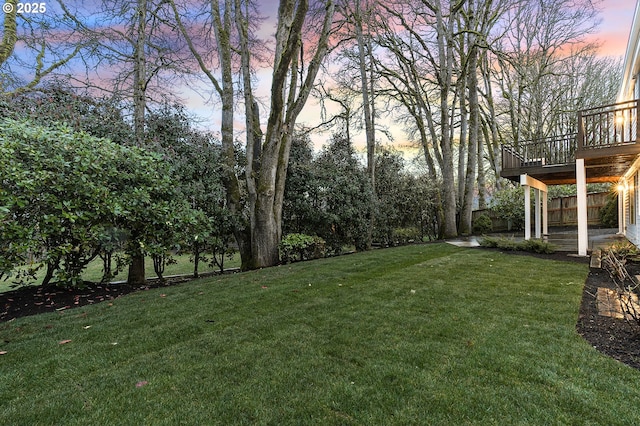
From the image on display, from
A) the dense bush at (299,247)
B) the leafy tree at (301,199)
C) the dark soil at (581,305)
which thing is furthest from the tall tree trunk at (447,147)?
the dense bush at (299,247)

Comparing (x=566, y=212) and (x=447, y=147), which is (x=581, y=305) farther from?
(x=566, y=212)

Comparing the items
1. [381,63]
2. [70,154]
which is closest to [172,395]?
[70,154]

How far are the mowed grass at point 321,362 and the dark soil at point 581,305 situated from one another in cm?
16

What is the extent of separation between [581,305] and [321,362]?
3.43 meters

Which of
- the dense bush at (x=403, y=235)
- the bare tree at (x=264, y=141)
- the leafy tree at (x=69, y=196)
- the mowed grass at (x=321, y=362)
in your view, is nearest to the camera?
the mowed grass at (x=321, y=362)

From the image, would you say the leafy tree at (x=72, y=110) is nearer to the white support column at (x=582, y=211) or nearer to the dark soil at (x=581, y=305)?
the dark soil at (x=581, y=305)

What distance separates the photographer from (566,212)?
15469mm

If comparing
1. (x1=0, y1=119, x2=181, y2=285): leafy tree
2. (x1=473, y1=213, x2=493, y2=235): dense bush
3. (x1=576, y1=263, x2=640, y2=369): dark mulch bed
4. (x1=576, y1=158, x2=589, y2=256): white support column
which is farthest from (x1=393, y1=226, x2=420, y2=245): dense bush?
(x1=0, y1=119, x2=181, y2=285): leafy tree

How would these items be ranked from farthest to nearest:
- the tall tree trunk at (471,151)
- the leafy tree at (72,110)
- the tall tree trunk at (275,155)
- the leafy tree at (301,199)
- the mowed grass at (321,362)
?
the tall tree trunk at (471,151) → the leafy tree at (301,199) → the tall tree trunk at (275,155) → the leafy tree at (72,110) → the mowed grass at (321,362)

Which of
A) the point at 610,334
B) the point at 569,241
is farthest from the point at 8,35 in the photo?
the point at 569,241

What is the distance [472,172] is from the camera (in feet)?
43.4

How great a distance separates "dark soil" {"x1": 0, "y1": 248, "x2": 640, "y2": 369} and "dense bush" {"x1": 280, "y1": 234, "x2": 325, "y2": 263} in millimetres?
2573

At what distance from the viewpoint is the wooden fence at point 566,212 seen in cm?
1476

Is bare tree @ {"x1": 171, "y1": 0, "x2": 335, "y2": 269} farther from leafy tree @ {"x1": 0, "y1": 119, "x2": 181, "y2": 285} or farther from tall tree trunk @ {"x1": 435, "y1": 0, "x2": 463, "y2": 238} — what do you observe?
tall tree trunk @ {"x1": 435, "y1": 0, "x2": 463, "y2": 238}
